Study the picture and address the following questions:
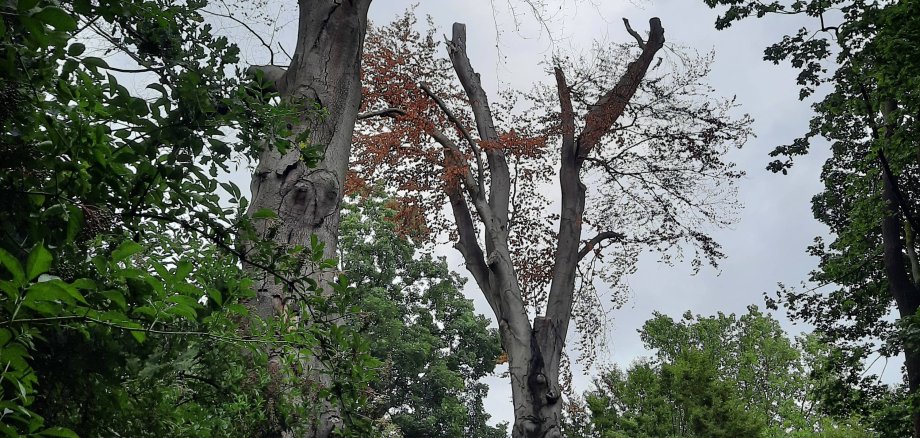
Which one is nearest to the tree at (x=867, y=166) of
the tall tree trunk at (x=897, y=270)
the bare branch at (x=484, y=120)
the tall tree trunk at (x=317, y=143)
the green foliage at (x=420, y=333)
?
the tall tree trunk at (x=897, y=270)

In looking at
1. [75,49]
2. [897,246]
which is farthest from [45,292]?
[897,246]

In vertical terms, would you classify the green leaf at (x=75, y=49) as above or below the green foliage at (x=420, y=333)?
below

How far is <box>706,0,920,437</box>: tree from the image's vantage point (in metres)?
10.3

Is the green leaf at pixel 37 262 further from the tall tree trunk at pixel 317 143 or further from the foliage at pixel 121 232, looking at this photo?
the tall tree trunk at pixel 317 143

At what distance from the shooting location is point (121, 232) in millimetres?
2455

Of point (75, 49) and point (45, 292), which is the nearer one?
point (45, 292)

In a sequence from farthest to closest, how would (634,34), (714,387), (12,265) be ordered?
(714,387), (634,34), (12,265)

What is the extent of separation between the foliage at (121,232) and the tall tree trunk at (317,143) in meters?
1.31

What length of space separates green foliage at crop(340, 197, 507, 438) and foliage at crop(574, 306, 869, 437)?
460 cm

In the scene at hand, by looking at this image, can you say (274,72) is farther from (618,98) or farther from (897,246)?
(897,246)

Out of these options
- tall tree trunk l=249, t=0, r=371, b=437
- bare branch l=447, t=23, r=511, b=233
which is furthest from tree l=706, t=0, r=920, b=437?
tall tree trunk l=249, t=0, r=371, b=437

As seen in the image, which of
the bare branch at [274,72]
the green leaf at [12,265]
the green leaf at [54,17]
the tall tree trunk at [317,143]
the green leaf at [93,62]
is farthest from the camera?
the bare branch at [274,72]

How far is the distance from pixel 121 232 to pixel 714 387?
28412 millimetres

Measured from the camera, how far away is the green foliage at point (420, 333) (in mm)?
27141
